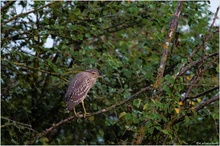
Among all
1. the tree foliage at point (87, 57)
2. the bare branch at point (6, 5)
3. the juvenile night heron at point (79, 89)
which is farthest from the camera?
the bare branch at point (6, 5)

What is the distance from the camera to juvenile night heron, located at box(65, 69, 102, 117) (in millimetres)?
7191

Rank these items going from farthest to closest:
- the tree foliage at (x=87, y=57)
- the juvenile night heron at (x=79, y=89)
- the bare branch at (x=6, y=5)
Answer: the bare branch at (x=6, y=5) → the tree foliage at (x=87, y=57) → the juvenile night heron at (x=79, y=89)

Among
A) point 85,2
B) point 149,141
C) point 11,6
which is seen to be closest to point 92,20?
point 85,2

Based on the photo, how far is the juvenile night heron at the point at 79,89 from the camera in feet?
23.6

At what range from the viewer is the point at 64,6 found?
31.0ft

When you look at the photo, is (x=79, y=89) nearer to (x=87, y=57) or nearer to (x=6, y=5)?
(x=87, y=57)

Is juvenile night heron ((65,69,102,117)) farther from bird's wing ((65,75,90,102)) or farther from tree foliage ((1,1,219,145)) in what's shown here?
tree foliage ((1,1,219,145))

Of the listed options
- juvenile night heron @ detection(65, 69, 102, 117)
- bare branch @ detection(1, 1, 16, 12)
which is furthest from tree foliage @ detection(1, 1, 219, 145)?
juvenile night heron @ detection(65, 69, 102, 117)

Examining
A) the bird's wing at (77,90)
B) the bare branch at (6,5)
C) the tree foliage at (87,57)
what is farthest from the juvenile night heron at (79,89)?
the bare branch at (6,5)

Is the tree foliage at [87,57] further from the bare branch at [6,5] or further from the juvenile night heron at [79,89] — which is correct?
the juvenile night heron at [79,89]

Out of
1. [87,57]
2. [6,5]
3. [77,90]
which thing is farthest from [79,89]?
[6,5]

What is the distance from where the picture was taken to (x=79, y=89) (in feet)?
24.3

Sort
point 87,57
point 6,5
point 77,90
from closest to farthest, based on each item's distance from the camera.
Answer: point 77,90 < point 87,57 < point 6,5

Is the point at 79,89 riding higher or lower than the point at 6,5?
lower
